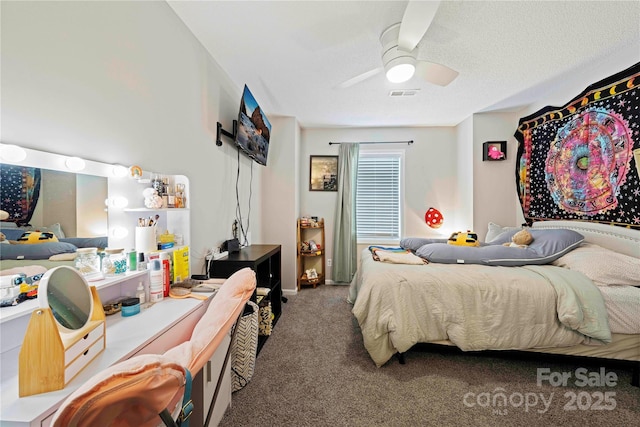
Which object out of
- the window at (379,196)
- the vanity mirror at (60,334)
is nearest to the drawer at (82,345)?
the vanity mirror at (60,334)

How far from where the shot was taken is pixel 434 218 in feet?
12.5

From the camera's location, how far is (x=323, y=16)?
162 cm

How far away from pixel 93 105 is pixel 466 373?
2.82 m

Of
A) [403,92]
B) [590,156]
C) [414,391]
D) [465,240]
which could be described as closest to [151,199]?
[414,391]

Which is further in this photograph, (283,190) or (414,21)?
(283,190)

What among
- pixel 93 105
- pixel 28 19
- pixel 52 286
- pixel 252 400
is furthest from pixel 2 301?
pixel 252 400

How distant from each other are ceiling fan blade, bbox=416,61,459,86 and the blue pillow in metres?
2.39

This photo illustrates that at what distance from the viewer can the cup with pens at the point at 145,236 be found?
4.27 ft

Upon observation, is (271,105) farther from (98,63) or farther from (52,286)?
(52,286)

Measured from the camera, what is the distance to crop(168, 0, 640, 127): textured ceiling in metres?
1.57

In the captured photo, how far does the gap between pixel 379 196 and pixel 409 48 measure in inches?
100

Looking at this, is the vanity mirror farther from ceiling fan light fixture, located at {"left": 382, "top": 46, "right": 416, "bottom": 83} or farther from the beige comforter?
ceiling fan light fixture, located at {"left": 382, "top": 46, "right": 416, "bottom": 83}

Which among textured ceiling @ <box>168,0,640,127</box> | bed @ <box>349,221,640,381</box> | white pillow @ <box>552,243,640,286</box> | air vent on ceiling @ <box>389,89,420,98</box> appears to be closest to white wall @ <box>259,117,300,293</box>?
textured ceiling @ <box>168,0,640,127</box>

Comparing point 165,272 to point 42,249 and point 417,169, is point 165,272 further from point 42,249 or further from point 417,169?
point 417,169
